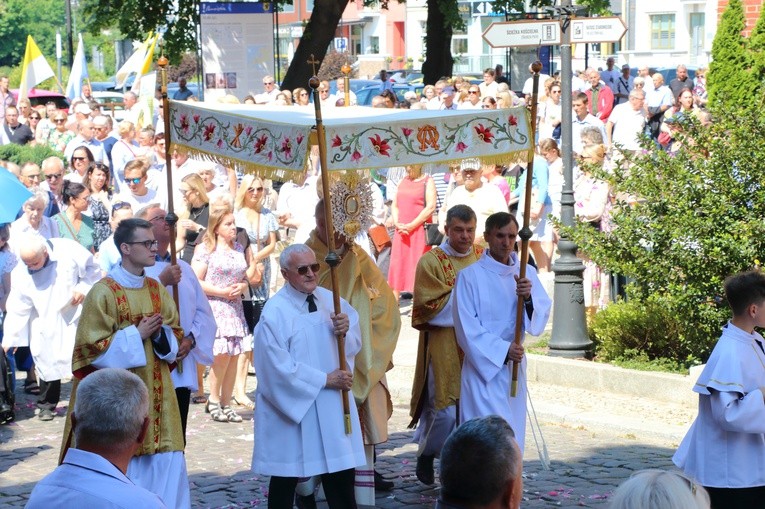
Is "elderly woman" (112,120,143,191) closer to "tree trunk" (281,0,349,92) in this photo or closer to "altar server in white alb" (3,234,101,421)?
"altar server in white alb" (3,234,101,421)

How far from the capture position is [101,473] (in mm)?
3930

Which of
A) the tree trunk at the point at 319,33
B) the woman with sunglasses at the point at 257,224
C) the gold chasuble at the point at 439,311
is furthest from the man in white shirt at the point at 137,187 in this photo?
the tree trunk at the point at 319,33

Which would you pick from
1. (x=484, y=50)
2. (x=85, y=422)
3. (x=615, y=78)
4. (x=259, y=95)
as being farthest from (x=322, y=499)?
(x=484, y=50)

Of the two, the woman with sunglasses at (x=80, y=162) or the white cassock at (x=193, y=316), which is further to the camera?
the woman with sunglasses at (x=80, y=162)

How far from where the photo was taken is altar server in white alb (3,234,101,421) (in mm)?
10750

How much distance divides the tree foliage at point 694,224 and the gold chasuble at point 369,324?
3.05 meters

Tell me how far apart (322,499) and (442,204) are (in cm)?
659

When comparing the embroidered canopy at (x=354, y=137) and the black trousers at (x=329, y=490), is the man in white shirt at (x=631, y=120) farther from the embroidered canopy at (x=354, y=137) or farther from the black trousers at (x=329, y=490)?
the black trousers at (x=329, y=490)

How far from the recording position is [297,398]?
22.4 feet

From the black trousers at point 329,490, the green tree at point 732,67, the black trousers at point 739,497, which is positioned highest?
the green tree at point 732,67

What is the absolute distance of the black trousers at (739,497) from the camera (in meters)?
6.06

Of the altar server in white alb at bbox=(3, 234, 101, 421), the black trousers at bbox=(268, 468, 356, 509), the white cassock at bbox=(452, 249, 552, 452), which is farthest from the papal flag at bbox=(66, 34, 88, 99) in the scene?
the black trousers at bbox=(268, 468, 356, 509)

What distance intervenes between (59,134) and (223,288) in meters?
11.4

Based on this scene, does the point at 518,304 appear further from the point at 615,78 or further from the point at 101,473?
the point at 615,78
